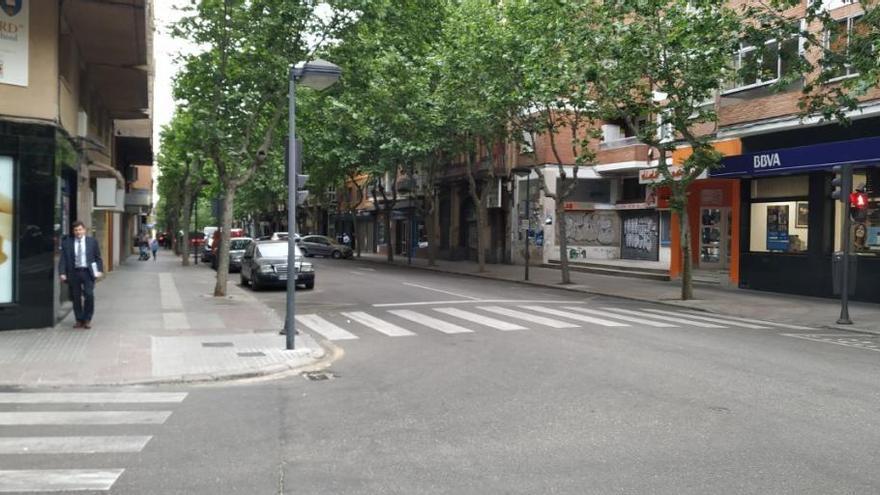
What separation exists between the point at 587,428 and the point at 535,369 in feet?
8.90

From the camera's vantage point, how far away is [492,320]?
45.5ft

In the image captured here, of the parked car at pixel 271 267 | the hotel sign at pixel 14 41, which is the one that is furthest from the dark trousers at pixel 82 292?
the parked car at pixel 271 267

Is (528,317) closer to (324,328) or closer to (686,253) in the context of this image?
(324,328)

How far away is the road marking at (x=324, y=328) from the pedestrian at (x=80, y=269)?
3.74 m

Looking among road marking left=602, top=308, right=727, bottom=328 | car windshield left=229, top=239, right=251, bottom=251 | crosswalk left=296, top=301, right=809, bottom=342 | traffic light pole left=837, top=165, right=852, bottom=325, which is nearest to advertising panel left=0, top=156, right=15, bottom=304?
crosswalk left=296, top=301, right=809, bottom=342

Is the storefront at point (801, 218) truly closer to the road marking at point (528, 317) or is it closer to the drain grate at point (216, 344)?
the road marking at point (528, 317)

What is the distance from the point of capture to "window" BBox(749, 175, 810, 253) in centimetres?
2025

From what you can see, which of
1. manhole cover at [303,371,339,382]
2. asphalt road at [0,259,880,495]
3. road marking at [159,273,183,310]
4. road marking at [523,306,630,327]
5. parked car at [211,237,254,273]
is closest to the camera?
asphalt road at [0,259,880,495]

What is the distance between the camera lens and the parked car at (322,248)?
45344mm

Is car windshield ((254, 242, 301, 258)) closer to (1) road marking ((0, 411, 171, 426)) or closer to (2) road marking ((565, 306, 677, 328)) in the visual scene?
(2) road marking ((565, 306, 677, 328))

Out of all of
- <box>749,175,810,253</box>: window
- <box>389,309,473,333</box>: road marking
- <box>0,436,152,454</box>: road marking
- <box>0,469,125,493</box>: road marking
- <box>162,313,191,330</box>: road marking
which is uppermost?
<box>749,175,810,253</box>: window

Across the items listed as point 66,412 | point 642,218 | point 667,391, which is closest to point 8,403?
point 66,412

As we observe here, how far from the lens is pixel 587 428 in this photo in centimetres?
631

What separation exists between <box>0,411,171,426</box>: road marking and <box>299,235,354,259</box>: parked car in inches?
1518
